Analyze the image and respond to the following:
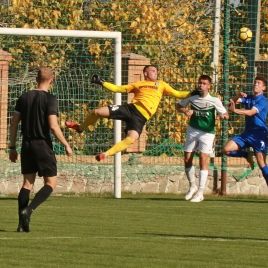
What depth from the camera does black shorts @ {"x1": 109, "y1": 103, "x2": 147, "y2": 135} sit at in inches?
774

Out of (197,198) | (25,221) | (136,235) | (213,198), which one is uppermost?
(25,221)

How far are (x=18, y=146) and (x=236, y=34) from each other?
554 cm

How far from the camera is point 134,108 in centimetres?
1995

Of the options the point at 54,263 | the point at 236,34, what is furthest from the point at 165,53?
the point at 54,263

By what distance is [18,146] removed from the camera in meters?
22.6

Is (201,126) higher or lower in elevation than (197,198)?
higher

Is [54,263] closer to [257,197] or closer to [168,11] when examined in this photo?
[257,197]

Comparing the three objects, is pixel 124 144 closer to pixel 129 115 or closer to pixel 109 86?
pixel 129 115

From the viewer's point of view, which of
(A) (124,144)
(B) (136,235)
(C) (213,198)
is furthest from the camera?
(C) (213,198)

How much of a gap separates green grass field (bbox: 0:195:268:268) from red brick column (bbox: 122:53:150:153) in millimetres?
3934

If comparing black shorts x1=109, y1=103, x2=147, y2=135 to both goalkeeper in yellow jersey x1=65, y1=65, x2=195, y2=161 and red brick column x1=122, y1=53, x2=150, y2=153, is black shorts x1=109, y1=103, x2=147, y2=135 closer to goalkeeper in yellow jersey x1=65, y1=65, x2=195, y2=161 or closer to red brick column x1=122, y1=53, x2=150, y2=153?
goalkeeper in yellow jersey x1=65, y1=65, x2=195, y2=161

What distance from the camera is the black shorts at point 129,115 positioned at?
64.5ft

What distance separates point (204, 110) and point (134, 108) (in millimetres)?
1357

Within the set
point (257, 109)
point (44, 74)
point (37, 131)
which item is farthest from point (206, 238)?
point (257, 109)
